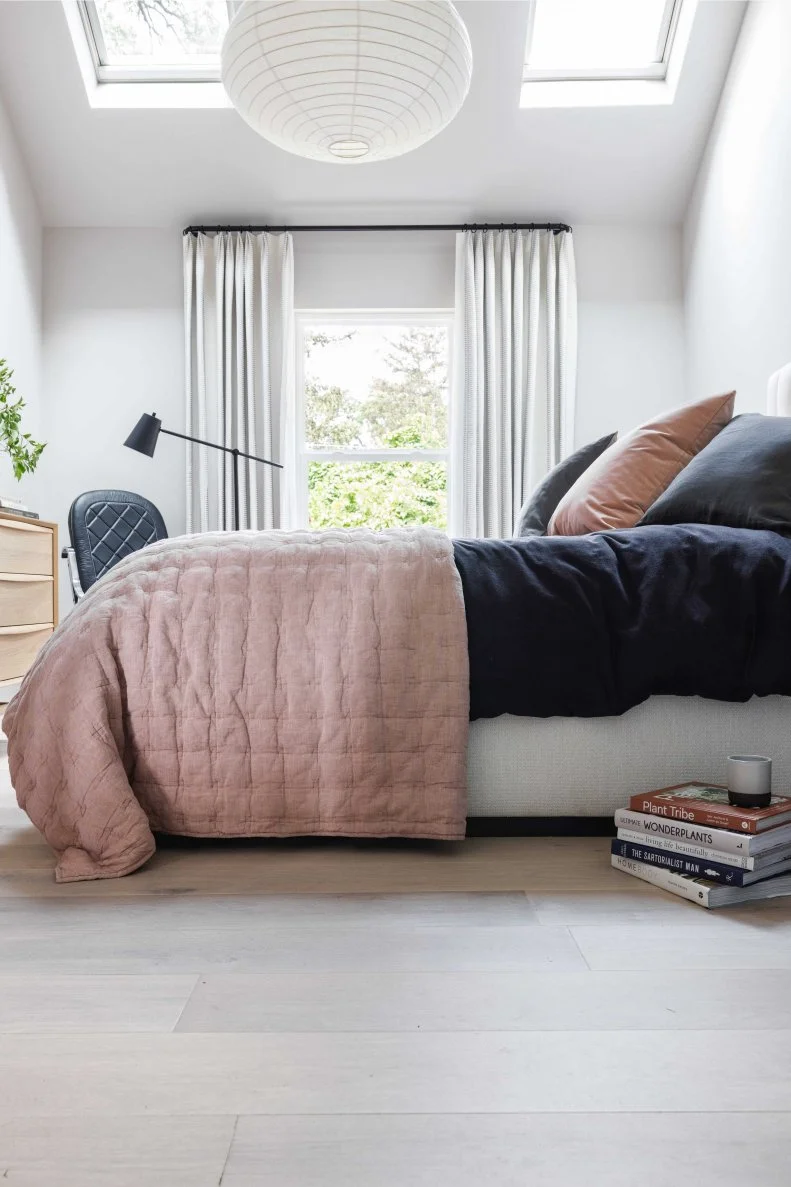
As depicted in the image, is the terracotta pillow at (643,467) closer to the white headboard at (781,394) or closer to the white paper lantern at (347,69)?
the white headboard at (781,394)

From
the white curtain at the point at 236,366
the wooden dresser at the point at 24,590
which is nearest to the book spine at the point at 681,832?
the wooden dresser at the point at 24,590

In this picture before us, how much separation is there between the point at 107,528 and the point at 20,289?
1337 mm

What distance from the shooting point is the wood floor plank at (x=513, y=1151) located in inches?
29.0

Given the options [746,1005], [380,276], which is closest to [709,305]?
[380,276]

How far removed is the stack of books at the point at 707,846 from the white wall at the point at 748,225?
2.50m

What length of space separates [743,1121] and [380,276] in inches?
170

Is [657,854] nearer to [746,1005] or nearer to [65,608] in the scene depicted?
[746,1005]

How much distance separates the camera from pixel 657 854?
1.48m

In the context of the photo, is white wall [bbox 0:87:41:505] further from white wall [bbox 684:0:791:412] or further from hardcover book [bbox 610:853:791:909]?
hardcover book [bbox 610:853:791:909]

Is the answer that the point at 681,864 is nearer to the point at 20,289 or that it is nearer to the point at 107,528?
the point at 107,528

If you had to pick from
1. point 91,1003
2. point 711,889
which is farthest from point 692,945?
point 91,1003

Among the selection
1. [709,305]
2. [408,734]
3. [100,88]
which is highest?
[100,88]

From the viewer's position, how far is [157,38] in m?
4.09

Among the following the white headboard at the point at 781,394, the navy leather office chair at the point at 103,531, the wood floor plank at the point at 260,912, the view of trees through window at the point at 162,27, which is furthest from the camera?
the view of trees through window at the point at 162,27
